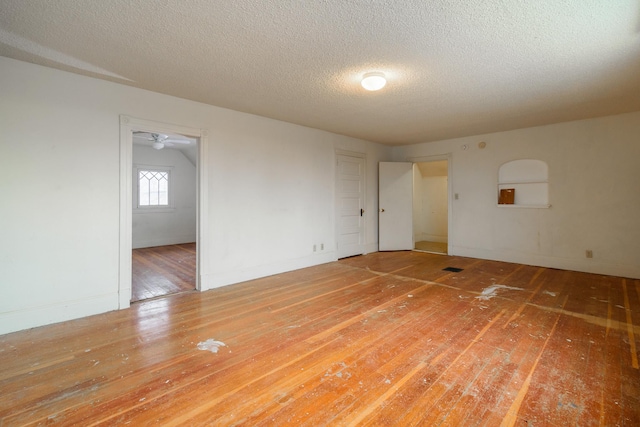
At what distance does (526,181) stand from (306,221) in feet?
13.5

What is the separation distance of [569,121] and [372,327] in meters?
4.91

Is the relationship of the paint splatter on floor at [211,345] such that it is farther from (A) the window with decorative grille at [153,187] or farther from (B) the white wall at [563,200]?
(A) the window with decorative grille at [153,187]

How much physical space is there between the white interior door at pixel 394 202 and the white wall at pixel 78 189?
3.29m

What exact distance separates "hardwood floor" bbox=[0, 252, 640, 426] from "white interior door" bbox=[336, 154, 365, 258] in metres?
2.36

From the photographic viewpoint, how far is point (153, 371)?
2025 millimetres

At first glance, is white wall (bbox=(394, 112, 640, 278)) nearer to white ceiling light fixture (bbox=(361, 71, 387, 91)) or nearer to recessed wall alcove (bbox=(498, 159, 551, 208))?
recessed wall alcove (bbox=(498, 159, 551, 208))

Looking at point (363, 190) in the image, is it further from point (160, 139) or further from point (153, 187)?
point (153, 187)

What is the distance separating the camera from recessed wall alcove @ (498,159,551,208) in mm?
5129

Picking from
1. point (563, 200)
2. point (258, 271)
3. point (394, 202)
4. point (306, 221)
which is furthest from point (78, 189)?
point (563, 200)

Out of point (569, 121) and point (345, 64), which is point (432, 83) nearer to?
point (345, 64)

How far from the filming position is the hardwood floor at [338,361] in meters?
1.62

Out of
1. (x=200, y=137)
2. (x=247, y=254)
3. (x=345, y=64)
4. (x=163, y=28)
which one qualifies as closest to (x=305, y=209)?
(x=247, y=254)

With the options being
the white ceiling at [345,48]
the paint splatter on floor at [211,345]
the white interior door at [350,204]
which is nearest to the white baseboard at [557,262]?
the white interior door at [350,204]

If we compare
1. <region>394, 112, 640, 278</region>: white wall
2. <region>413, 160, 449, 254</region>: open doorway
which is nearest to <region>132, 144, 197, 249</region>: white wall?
<region>413, 160, 449, 254</region>: open doorway
